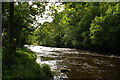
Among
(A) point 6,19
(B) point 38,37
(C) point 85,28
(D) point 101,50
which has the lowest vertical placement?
(D) point 101,50

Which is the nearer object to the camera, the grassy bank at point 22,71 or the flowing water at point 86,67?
the grassy bank at point 22,71

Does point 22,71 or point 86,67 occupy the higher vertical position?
point 22,71

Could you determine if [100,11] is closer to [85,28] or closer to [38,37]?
[85,28]

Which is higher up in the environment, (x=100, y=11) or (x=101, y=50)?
(x=100, y=11)

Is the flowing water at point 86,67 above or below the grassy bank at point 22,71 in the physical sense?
below

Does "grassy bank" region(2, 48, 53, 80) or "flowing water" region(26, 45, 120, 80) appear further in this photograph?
"flowing water" region(26, 45, 120, 80)

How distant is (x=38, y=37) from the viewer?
1008 centimetres

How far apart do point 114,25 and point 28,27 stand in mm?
31944

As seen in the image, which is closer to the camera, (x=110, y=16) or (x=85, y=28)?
(x=110, y=16)

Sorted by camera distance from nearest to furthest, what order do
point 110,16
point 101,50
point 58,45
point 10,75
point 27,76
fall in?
point 10,75 < point 27,76 < point 110,16 < point 101,50 < point 58,45

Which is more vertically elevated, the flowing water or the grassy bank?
the grassy bank

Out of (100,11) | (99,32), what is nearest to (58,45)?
(100,11)

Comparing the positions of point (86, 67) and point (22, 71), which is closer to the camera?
point (22, 71)

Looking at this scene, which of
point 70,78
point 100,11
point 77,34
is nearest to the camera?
point 70,78
